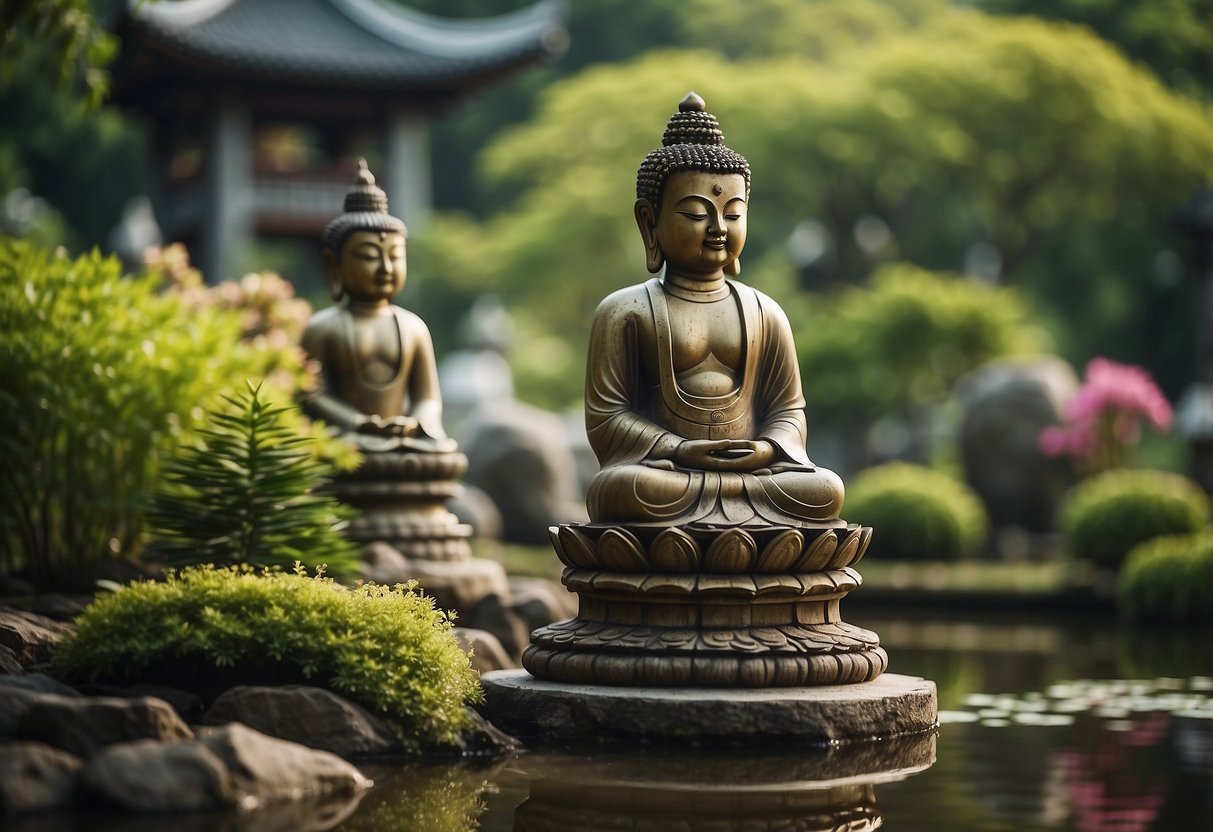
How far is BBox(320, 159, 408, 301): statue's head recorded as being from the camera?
10211 mm

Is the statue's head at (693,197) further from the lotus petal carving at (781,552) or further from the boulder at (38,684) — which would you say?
the boulder at (38,684)

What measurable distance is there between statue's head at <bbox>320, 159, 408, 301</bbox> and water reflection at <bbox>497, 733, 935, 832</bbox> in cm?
423

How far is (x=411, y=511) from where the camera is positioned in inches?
405

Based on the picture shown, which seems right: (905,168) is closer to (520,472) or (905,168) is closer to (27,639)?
(520,472)

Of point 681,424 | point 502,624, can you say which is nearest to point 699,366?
point 681,424

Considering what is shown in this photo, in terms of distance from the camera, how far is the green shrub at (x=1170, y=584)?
46.1 ft

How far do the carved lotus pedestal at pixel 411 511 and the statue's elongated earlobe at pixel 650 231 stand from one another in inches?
109

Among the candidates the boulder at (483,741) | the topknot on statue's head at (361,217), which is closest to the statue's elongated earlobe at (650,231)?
the boulder at (483,741)

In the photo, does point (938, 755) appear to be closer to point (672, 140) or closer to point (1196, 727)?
point (1196, 727)

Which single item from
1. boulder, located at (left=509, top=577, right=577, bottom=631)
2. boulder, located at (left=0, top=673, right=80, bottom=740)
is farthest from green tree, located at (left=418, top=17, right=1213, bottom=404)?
boulder, located at (left=0, top=673, right=80, bottom=740)

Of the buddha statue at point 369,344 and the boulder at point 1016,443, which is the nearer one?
the buddha statue at point 369,344

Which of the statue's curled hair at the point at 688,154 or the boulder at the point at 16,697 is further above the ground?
the statue's curled hair at the point at 688,154

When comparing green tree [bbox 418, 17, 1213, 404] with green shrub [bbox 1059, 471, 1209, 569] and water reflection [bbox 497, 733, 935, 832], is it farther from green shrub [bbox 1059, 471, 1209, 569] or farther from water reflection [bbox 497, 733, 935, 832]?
water reflection [bbox 497, 733, 935, 832]

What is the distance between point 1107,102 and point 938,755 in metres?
23.0
